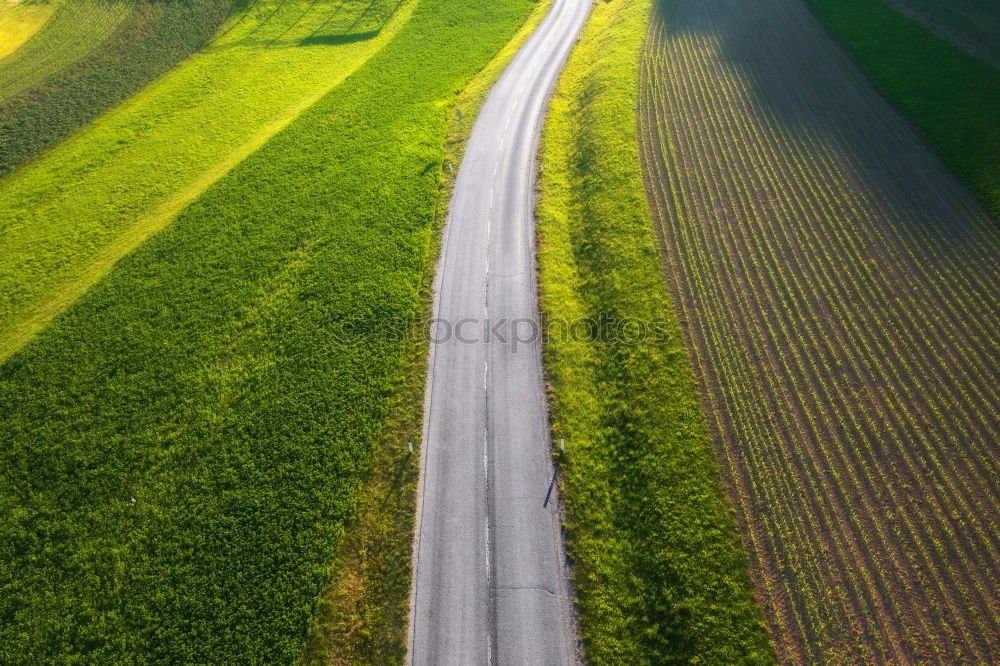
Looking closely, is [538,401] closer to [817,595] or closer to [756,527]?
[756,527]

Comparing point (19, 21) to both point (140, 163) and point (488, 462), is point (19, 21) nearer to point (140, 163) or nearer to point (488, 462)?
point (140, 163)

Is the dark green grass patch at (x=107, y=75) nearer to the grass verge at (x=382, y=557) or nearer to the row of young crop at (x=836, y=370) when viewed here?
the grass verge at (x=382, y=557)

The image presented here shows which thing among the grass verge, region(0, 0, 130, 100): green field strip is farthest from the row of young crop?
region(0, 0, 130, 100): green field strip

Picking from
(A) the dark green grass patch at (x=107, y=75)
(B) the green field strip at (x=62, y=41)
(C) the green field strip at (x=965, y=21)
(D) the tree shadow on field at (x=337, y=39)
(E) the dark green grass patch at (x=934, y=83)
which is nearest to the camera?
(E) the dark green grass patch at (x=934, y=83)

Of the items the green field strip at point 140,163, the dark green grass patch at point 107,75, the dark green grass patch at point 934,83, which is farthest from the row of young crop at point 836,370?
the dark green grass patch at point 107,75

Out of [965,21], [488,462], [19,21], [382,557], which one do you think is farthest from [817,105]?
[19,21]

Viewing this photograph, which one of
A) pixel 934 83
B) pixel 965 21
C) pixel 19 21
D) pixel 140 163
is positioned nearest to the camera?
pixel 934 83
